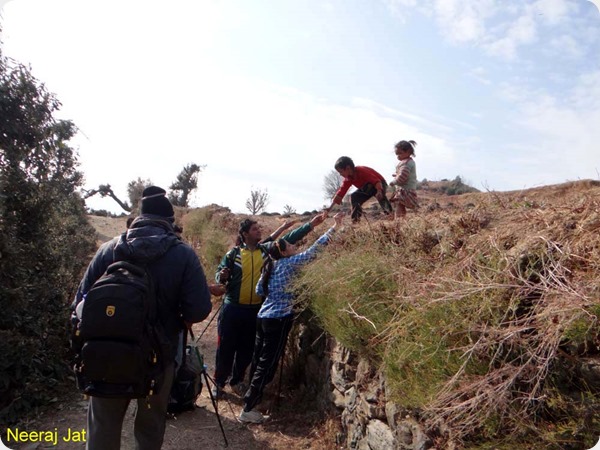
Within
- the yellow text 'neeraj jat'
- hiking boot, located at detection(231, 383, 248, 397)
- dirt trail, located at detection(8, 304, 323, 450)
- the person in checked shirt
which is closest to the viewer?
dirt trail, located at detection(8, 304, 323, 450)

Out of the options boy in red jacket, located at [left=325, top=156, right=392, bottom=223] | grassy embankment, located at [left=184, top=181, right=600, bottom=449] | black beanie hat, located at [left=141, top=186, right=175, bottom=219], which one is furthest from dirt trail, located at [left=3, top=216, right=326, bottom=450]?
boy in red jacket, located at [left=325, top=156, right=392, bottom=223]

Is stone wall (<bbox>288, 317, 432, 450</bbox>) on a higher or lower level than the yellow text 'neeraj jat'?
Result: higher

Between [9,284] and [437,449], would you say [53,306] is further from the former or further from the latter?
[437,449]

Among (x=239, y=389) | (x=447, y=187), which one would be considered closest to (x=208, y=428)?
(x=239, y=389)

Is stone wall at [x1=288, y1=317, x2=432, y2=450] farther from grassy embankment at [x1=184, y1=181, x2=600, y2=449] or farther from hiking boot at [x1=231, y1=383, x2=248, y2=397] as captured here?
hiking boot at [x1=231, y1=383, x2=248, y2=397]

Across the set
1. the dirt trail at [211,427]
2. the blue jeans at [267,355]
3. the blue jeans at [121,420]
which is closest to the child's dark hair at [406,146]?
the blue jeans at [267,355]

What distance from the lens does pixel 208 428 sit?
4855mm

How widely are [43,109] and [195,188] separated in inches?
1054

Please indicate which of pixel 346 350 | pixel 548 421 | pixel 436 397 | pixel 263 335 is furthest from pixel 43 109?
pixel 548 421

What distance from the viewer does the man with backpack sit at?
2.84 metres

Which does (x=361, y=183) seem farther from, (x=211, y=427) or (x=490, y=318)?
(x=490, y=318)

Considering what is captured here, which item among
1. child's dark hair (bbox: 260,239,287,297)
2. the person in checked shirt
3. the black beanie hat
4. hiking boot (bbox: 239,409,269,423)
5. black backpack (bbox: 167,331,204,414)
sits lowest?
hiking boot (bbox: 239,409,269,423)

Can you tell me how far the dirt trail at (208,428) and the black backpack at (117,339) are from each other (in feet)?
6.05

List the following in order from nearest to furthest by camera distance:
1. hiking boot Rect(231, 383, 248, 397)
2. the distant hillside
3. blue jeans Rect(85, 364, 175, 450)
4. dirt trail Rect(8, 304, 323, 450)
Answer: blue jeans Rect(85, 364, 175, 450) < dirt trail Rect(8, 304, 323, 450) < hiking boot Rect(231, 383, 248, 397) < the distant hillside
